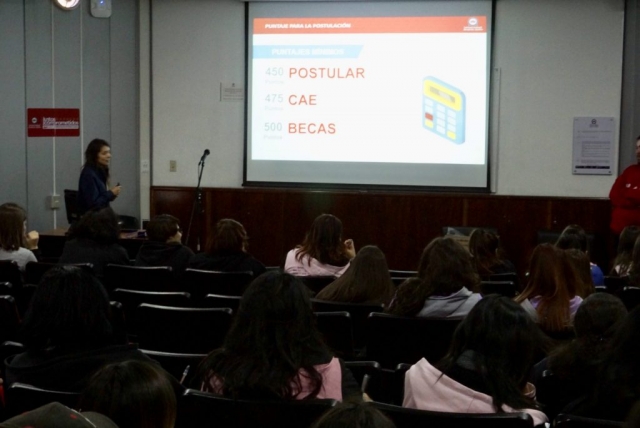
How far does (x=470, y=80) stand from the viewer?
29.0 feet

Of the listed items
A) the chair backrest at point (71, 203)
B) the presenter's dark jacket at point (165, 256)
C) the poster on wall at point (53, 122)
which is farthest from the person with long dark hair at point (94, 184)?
the presenter's dark jacket at point (165, 256)

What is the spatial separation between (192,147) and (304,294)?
23.2 feet

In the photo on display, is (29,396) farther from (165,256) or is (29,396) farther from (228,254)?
(165,256)

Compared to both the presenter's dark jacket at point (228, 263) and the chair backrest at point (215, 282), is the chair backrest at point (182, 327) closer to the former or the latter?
the chair backrest at point (215, 282)

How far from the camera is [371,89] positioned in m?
9.04

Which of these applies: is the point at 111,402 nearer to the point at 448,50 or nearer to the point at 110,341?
the point at 110,341

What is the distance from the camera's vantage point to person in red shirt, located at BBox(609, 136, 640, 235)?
7930 millimetres

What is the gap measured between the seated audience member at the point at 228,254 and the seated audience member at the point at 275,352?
106 inches

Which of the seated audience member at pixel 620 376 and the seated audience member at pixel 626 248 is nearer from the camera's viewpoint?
the seated audience member at pixel 620 376

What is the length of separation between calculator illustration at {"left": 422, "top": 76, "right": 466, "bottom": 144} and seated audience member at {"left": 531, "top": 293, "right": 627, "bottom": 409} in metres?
6.28

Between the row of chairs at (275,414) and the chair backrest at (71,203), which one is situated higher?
the chair backrest at (71,203)

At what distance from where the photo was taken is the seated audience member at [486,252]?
17.6 feet

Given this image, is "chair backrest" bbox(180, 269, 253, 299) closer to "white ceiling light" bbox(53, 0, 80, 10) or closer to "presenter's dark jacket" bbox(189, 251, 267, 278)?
"presenter's dark jacket" bbox(189, 251, 267, 278)

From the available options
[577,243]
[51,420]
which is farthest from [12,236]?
[51,420]
